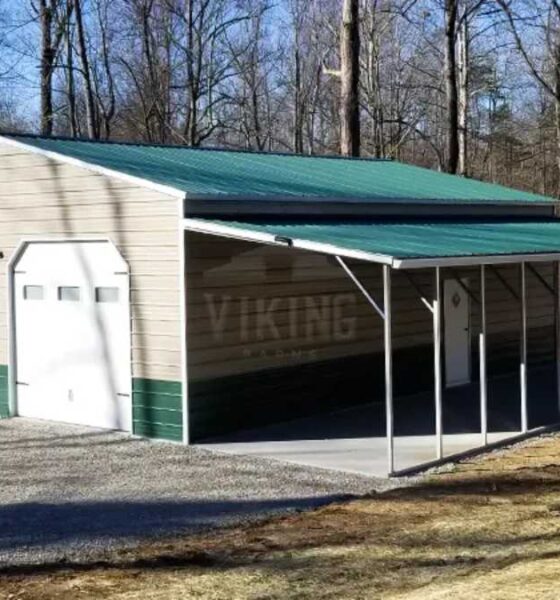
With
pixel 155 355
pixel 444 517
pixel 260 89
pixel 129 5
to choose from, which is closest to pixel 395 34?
pixel 260 89

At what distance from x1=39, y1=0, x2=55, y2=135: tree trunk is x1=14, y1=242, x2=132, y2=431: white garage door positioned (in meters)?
17.6

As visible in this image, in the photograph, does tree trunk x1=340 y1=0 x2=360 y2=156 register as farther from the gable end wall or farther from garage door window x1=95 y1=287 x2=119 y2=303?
garage door window x1=95 y1=287 x2=119 y2=303

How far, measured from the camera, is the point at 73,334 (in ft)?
42.6

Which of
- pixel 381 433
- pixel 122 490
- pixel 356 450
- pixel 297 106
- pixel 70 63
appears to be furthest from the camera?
pixel 297 106

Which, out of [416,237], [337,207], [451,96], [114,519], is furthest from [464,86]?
[114,519]

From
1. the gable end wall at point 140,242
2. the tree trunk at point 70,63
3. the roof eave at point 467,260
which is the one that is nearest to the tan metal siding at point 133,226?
the gable end wall at point 140,242

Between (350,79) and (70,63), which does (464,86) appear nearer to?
(70,63)

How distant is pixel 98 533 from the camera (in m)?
8.37

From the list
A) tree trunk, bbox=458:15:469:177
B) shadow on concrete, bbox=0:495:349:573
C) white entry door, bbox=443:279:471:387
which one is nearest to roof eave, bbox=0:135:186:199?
shadow on concrete, bbox=0:495:349:573

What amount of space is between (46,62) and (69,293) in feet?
63.5

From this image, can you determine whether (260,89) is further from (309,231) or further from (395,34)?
(309,231)

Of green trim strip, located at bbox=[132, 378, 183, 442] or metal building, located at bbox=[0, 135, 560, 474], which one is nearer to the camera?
metal building, located at bbox=[0, 135, 560, 474]

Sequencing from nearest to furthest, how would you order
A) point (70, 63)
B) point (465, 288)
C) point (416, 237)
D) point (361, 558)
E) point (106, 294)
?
point (361, 558)
point (416, 237)
point (106, 294)
point (465, 288)
point (70, 63)

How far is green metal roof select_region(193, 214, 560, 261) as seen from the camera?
10.7 m
